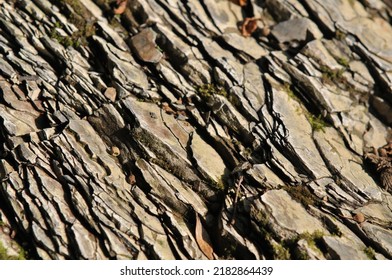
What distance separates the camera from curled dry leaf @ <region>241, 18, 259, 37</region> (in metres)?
11.2

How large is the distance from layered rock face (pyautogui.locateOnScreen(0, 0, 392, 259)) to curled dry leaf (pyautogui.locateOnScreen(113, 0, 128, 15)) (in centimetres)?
4

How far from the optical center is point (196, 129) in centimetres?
977

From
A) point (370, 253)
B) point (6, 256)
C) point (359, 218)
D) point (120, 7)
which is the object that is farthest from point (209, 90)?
point (6, 256)

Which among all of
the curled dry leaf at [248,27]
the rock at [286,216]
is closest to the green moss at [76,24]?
the curled dry leaf at [248,27]

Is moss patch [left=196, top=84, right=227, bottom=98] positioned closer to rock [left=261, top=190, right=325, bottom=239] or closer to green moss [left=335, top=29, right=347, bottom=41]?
rock [left=261, top=190, right=325, bottom=239]

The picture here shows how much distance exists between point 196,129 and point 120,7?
3682 mm

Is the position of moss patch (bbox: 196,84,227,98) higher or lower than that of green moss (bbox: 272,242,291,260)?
higher

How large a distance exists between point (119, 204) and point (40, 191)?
4.97 feet

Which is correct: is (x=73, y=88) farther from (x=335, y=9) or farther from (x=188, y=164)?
(x=335, y=9)

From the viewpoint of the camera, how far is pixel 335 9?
37.1 feet

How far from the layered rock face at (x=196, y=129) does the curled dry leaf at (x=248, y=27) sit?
3 centimetres

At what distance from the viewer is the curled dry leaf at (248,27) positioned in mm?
11156

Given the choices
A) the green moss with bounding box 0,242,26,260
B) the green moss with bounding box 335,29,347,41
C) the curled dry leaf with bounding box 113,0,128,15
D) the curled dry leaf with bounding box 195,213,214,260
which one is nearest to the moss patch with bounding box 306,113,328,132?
the green moss with bounding box 335,29,347,41

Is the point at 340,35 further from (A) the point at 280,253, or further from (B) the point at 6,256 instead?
(B) the point at 6,256
